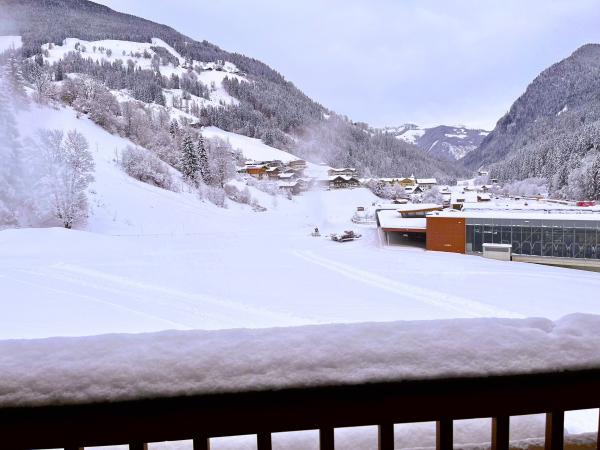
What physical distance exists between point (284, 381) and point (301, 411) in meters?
0.06

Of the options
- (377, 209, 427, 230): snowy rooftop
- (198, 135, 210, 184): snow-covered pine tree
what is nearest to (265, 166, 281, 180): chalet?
(198, 135, 210, 184): snow-covered pine tree

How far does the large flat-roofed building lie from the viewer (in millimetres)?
15008

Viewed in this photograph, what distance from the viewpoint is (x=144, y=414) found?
594 millimetres

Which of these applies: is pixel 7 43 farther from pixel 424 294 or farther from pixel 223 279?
pixel 424 294

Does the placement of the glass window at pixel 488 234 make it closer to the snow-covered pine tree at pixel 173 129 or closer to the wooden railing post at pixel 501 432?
the wooden railing post at pixel 501 432

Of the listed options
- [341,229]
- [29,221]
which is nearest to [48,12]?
[29,221]

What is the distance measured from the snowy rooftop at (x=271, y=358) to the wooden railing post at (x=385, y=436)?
11cm

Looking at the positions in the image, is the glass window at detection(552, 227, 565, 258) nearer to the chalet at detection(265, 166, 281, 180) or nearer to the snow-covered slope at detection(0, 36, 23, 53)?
the snow-covered slope at detection(0, 36, 23, 53)

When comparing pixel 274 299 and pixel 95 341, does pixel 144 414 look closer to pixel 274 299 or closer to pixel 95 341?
pixel 95 341

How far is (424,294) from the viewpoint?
36.2 ft

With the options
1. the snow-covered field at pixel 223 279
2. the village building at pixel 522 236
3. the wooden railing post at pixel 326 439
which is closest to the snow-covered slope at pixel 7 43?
the snow-covered field at pixel 223 279

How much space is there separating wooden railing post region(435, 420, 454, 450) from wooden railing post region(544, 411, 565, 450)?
174mm

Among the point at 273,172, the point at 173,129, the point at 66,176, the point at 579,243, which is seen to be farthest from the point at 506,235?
the point at 273,172

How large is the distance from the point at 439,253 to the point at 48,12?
2254 inches
